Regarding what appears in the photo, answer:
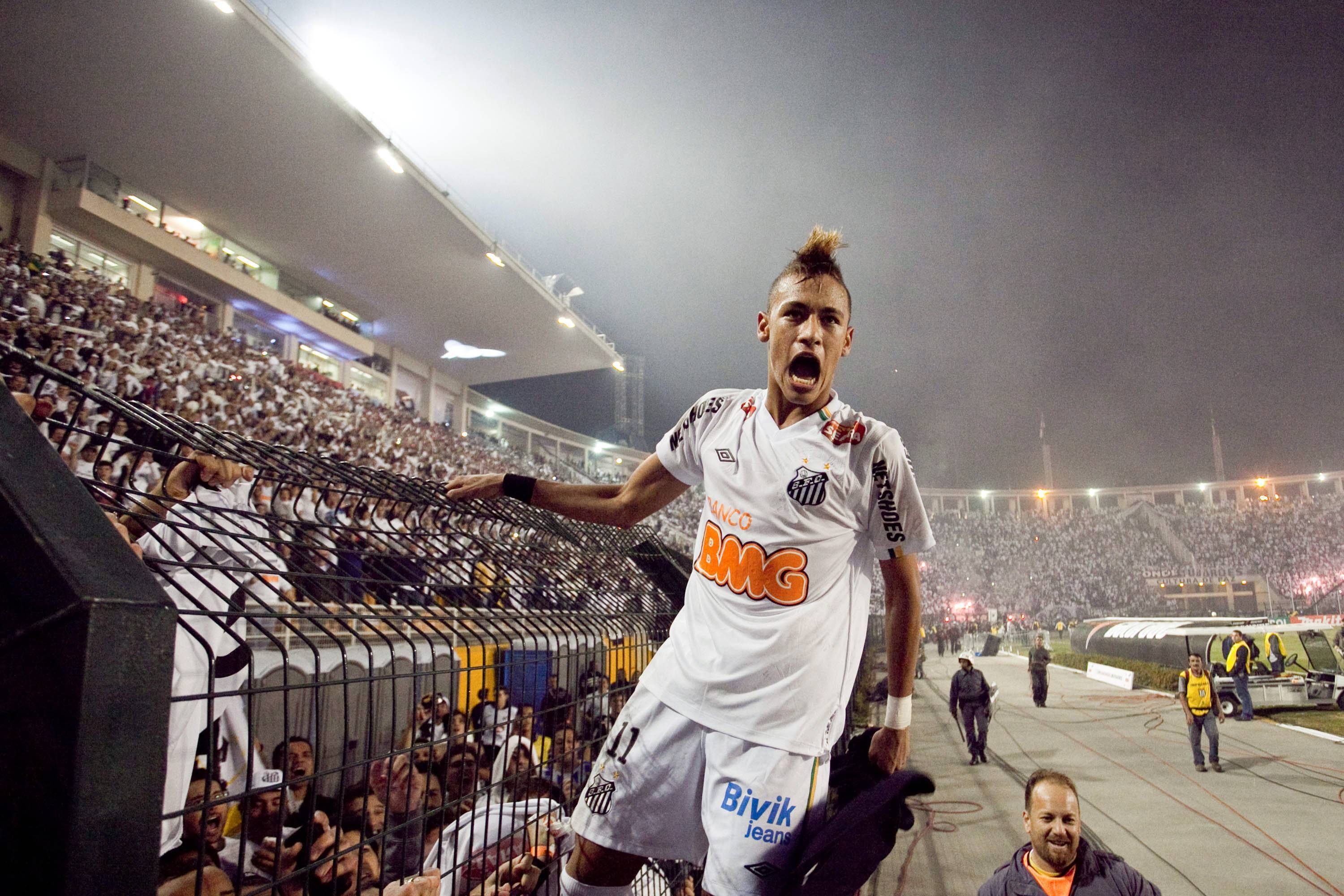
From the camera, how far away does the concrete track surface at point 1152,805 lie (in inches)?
249

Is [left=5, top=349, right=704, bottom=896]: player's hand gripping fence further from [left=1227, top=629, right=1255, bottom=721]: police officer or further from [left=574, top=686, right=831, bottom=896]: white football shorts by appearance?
[left=1227, top=629, right=1255, bottom=721]: police officer

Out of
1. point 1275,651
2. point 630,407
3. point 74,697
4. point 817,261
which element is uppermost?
point 630,407

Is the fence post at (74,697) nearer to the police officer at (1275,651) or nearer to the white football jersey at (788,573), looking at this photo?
the white football jersey at (788,573)

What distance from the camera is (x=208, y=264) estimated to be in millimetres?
20062

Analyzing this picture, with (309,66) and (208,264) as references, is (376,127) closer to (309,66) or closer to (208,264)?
(309,66)

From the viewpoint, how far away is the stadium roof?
14.5 m

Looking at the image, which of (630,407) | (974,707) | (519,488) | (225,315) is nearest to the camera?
(519,488)

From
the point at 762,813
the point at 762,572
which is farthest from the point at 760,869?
the point at 762,572

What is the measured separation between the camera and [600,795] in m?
1.80

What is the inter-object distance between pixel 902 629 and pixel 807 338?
84cm

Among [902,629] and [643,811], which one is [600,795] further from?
[902,629]

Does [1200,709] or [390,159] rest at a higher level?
[390,159]

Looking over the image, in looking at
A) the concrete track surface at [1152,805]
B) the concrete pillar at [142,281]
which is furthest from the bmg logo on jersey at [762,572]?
the concrete pillar at [142,281]

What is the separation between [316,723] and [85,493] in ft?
1.96
